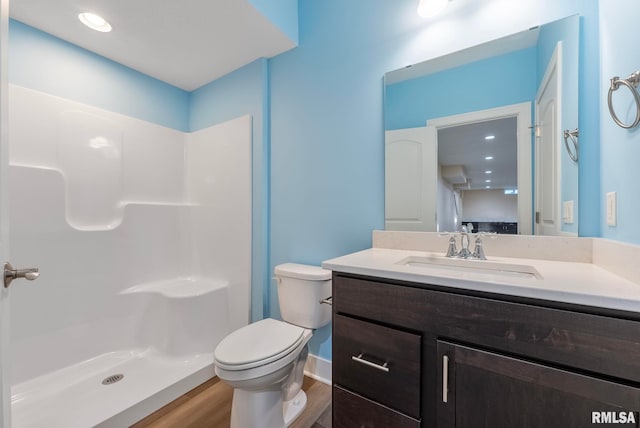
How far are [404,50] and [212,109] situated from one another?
165 cm

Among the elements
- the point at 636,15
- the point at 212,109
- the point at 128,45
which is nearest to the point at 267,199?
the point at 212,109

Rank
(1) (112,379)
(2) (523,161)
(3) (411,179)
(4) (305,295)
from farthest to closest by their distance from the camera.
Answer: (1) (112,379) → (4) (305,295) → (3) (411,179) → (2) (523,161)

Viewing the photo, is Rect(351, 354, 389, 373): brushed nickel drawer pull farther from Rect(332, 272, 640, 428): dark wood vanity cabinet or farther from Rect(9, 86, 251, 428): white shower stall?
Rect(9, 86, 251, 428): white shower stall

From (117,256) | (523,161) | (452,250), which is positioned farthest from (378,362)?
(117,256)

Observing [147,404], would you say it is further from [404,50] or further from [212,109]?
[404,50]

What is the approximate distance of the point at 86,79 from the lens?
186 centimetres

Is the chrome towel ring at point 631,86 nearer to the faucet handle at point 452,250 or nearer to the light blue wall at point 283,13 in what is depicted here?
the faucet handle at point 452,250

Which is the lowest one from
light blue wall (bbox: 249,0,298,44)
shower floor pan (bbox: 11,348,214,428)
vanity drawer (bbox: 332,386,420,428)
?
shower floor pan (bbox: 11,348,214,428)

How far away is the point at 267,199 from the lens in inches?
77.9

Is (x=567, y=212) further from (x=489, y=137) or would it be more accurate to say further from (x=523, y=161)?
(x=489, y=137)

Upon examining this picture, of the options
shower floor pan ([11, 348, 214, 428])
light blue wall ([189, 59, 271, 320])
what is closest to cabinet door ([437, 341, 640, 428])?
light blue wall ([189, 59, 271, 320])

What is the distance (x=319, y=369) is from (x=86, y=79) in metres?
2.55

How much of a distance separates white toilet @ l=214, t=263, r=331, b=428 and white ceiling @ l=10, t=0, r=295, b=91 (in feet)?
4.97

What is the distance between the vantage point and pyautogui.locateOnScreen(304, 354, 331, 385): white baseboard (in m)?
1.71
